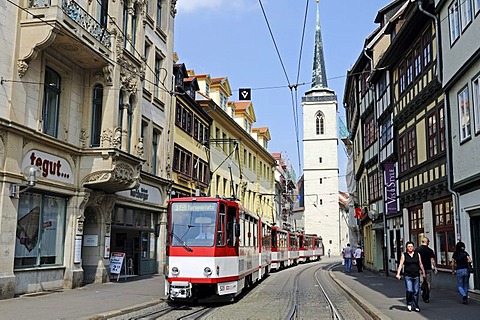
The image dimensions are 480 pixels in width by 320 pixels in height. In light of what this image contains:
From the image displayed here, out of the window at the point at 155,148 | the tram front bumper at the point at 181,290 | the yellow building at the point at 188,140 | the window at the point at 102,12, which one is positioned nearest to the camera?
the tram front bumper at the point at 181,290

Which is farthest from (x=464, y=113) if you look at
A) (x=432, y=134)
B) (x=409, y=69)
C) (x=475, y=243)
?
(x=409, y=69)

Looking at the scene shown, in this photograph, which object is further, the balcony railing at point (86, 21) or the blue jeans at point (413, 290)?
the balcony railing at point (86, 21)

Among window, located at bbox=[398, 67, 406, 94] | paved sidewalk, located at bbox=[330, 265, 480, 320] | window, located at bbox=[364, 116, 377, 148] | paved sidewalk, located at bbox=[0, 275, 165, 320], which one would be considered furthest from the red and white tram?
window, located at bbox=[364, 116, 377, 148]

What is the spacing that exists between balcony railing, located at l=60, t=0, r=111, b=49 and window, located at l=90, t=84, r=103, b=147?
1.79m

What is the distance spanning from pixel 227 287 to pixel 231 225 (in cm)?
190

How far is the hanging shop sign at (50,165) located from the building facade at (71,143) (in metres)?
0.03

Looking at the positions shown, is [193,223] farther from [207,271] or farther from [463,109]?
[463,109]

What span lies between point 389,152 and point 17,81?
18.9 metres

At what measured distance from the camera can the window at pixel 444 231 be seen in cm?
1908

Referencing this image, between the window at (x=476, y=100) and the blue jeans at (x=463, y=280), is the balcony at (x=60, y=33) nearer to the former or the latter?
the window at (x=476, y=100)

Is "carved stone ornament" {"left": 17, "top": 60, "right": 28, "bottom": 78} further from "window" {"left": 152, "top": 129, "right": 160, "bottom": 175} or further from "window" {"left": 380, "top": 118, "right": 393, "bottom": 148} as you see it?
"window" {"left": 380, "top": 118, "right": 393, "bottom": 148}

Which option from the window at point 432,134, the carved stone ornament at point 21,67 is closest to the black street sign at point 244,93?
the window at point 432,134

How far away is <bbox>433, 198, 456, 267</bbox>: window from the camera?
1908 cm

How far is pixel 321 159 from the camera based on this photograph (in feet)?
306
